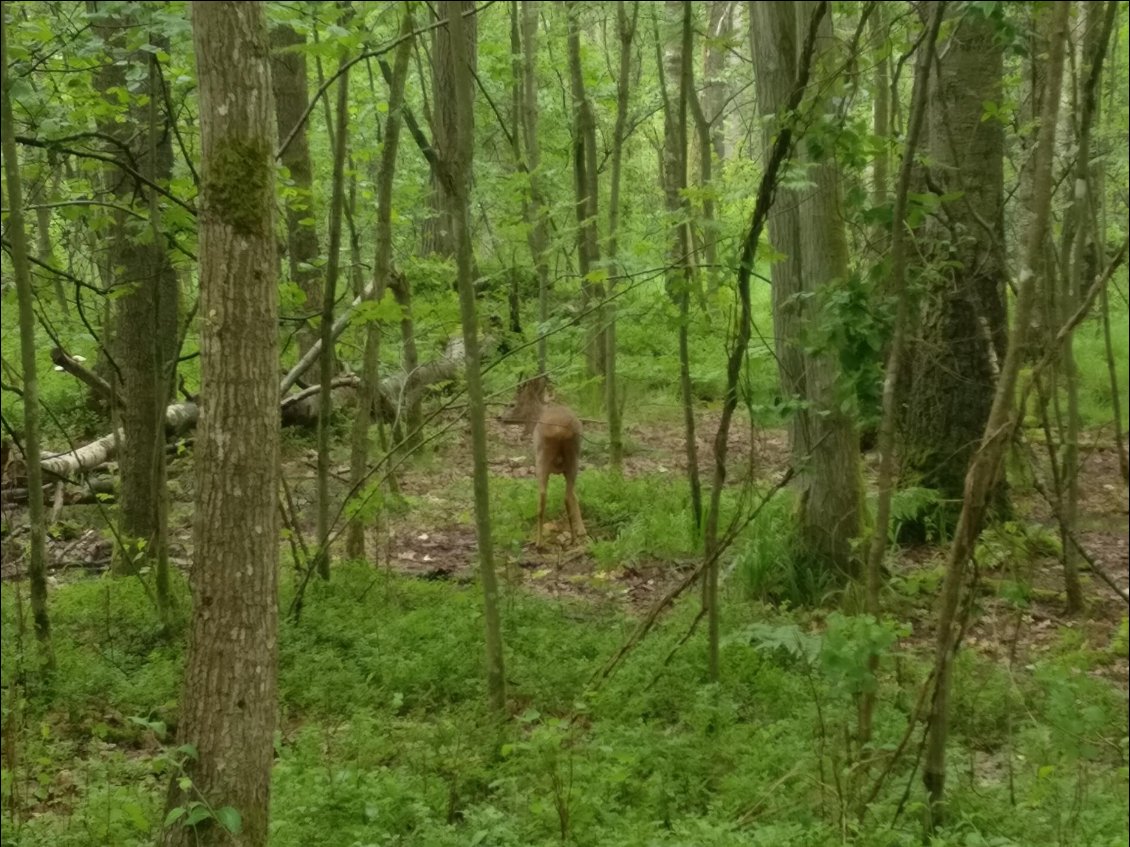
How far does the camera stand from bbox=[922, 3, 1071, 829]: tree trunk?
413cm

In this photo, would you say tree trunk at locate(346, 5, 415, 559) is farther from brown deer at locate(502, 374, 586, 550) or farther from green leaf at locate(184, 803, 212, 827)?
green leaf at locate(184, 803, 212, 827)

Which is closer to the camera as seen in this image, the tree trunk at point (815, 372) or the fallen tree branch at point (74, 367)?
the tree trunk at point (815, 372)

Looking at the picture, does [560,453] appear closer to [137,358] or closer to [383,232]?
[383,232]

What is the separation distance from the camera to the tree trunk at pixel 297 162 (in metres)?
9.70

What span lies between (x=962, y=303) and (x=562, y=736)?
625 centimetres

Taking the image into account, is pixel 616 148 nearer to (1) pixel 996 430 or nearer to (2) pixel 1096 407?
(2) pixel 1096 407

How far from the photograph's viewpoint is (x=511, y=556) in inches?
396

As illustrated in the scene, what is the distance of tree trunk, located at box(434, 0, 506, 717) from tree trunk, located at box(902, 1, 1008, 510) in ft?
15.2

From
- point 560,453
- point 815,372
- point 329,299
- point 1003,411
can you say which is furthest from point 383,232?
point 1003,411

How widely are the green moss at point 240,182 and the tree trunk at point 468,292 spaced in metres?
1.78

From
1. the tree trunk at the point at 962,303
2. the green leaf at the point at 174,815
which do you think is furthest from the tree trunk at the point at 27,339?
the tree trunk at the point at 962,303

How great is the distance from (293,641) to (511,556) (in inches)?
119

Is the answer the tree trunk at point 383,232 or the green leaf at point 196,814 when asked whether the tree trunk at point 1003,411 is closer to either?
the green leaf at point 196,814

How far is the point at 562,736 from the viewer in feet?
17.3
